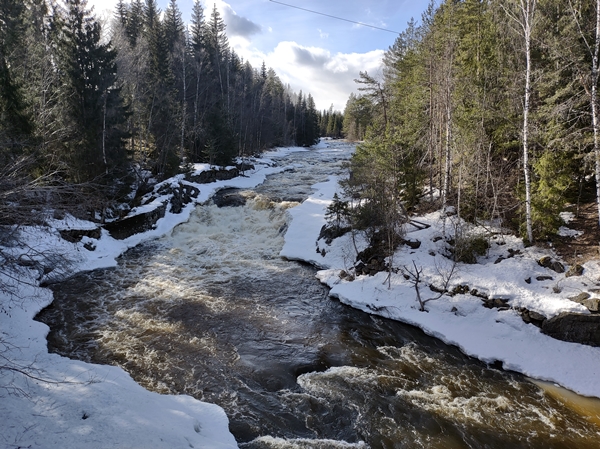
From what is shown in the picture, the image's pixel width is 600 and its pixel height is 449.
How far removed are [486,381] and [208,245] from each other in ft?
47.3

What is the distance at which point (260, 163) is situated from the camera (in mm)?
43750

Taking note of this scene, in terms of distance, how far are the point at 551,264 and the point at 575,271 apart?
832 millimetres

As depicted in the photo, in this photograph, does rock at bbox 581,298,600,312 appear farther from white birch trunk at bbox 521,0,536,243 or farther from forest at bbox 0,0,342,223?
forest at bbox 0,0,342,223

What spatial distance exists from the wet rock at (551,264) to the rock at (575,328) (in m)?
2.05

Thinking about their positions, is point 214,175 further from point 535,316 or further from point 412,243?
point 535,316

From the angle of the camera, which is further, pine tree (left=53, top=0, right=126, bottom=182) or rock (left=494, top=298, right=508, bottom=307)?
pine tree (left=53, top=0, right=126, bottom=182)

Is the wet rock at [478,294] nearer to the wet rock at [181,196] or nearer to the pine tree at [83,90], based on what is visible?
the wet rock at [181,196]

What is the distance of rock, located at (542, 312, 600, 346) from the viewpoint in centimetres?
1012

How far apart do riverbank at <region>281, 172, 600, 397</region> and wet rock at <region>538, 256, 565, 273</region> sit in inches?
4.8

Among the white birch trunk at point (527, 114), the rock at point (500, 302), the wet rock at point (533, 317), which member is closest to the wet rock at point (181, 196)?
the rock at point (500, 302)

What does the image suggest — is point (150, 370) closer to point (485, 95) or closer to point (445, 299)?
point (445, 299)

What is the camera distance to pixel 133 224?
20250mm

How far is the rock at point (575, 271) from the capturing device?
11422 mm

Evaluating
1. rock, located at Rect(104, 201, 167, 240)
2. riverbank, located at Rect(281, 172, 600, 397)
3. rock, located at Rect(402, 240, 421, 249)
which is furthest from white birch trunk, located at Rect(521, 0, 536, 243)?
rock, located at Rect(104, 201, 167, 240)
